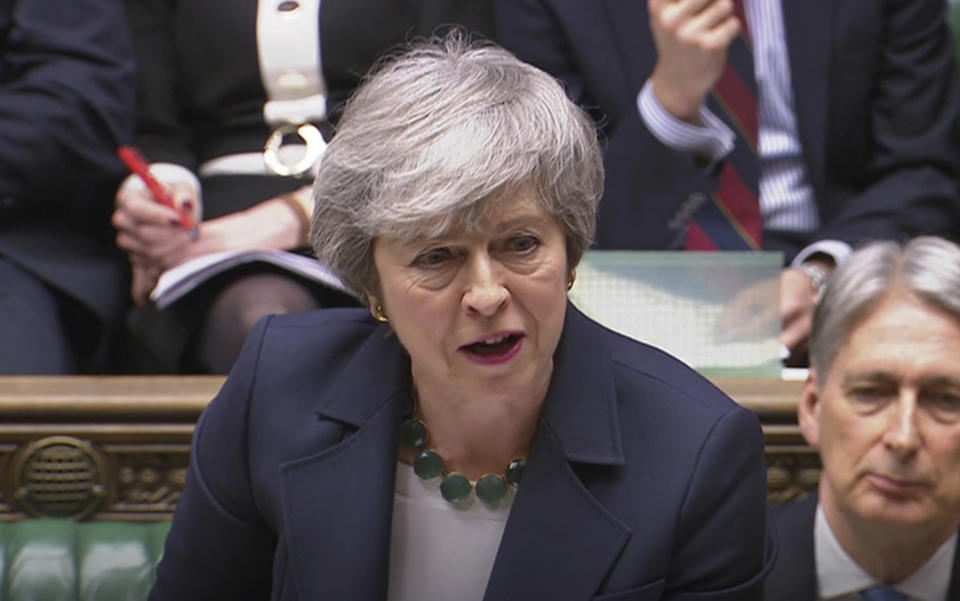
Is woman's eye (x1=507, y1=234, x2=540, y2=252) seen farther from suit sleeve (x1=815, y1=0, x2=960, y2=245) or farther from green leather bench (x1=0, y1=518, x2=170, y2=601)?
suit sleeve (x1=815, y1=0, x2=960, y2=245)

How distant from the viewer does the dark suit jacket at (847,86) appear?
→ 2340mm

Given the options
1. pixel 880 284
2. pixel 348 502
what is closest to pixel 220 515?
pixel 348 502

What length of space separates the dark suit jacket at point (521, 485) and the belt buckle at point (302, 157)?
0.81 meters

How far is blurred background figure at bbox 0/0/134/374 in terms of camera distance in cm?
221

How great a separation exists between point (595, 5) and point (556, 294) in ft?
3.63

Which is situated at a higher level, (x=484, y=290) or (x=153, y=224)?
(x=484, y=290)

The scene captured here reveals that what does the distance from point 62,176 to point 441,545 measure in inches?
39.8

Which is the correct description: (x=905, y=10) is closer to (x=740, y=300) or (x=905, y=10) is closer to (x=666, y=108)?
(x=666, y=108)

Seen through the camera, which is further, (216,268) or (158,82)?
(158,82)

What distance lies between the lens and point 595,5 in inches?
93.6

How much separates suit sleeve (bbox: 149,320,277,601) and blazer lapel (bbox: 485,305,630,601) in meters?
0.23

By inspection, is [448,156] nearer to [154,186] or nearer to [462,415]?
[462,415]

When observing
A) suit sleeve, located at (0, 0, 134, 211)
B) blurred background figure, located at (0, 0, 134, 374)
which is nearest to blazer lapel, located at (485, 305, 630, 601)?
blurred background figure, located at (0, 0, 134, 374)

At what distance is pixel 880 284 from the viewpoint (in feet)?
6.07
